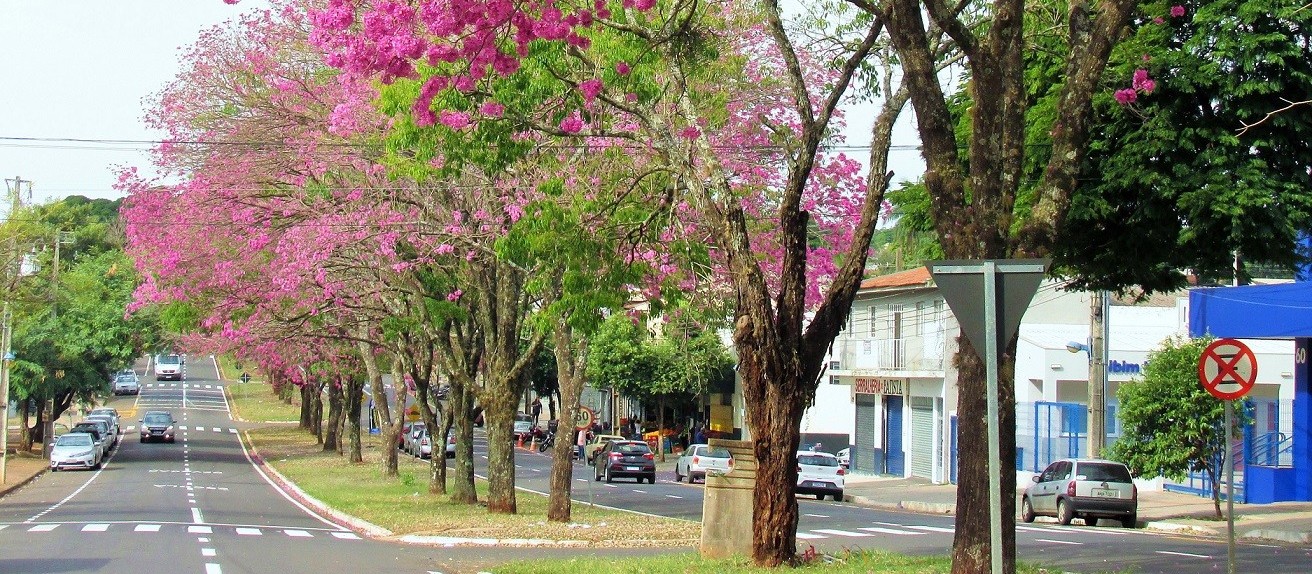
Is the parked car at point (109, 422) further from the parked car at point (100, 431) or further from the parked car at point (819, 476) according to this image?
the parked car at point (819, 476)

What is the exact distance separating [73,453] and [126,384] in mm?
54603

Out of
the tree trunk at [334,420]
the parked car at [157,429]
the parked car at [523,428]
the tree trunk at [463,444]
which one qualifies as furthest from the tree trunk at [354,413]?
the parked car at [523,428]

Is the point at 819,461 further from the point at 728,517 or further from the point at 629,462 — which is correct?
the point at 728,517

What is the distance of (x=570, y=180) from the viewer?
1800 cm

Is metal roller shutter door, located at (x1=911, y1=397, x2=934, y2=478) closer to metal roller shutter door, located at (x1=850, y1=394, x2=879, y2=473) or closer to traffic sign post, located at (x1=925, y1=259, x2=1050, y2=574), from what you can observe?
metal roller shutter door, located at (x1=850, y1=394, x2=879, y2=473)

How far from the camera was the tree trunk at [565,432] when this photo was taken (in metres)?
23.9

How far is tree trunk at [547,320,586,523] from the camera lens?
2389 centimetres

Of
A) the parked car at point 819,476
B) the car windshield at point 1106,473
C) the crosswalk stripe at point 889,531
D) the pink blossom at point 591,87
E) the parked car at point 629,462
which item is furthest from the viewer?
the parked car at point 629,462

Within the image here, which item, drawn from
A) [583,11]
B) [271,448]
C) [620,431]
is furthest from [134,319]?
[583,11]

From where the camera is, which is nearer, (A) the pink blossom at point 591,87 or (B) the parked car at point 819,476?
(A) the pink blossom at point 591,87

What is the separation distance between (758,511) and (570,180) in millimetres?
6423

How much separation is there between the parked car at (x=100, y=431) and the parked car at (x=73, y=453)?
229 centimetres

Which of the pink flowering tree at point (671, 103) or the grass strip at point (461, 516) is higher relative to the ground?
the pink flowering tree at point (671, 103)

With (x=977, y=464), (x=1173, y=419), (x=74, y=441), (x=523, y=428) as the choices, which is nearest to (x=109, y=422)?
(x=74, y=441)
